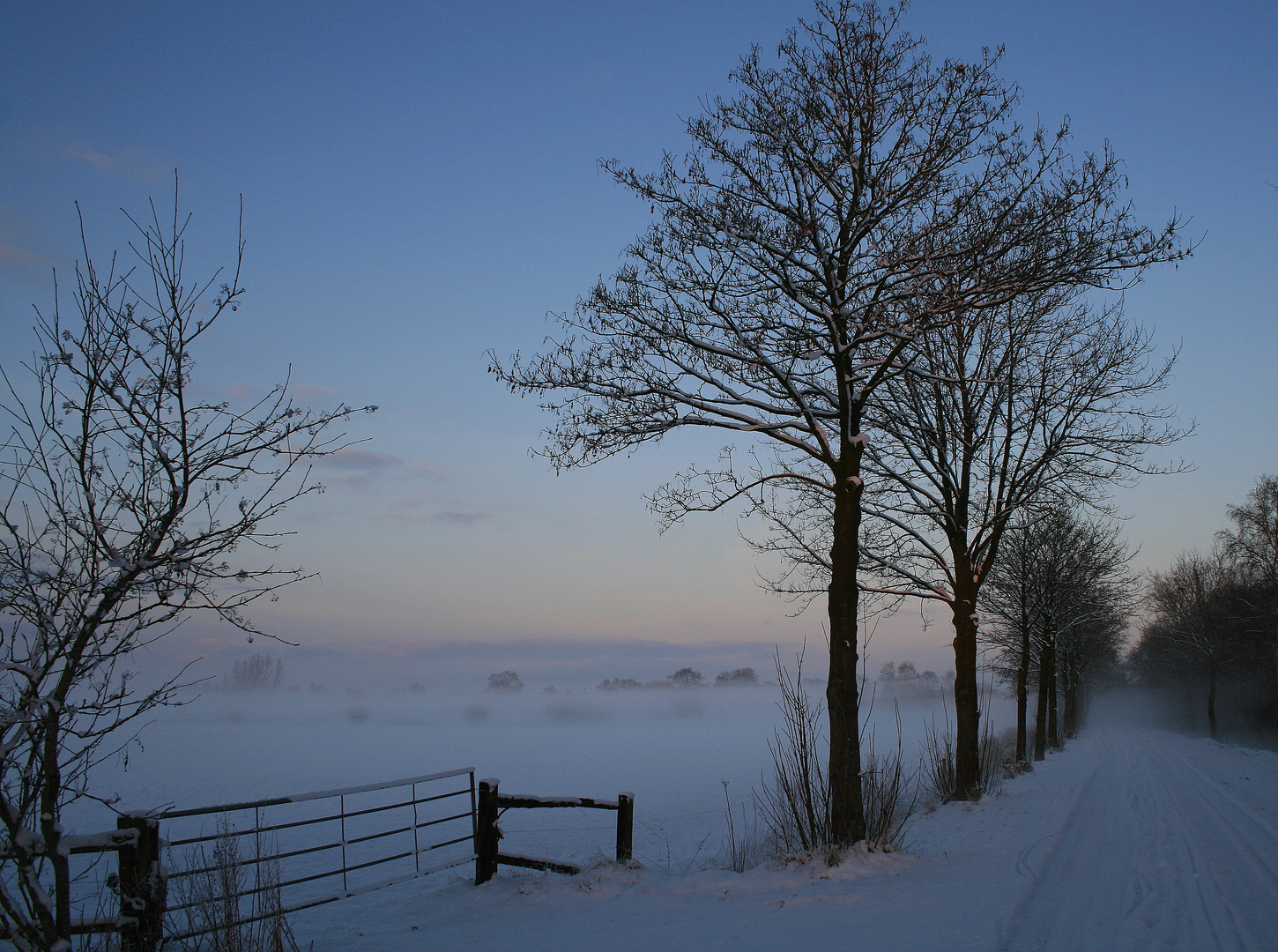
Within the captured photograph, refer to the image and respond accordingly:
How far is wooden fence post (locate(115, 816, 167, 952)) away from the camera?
14.5 ft

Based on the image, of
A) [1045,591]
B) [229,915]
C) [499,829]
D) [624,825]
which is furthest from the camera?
[1045,591]

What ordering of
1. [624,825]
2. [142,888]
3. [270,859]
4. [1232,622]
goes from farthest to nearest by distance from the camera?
[1232,622], [624,825], [270,859], [142,888]

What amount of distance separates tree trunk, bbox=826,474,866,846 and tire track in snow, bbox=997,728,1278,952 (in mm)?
1618

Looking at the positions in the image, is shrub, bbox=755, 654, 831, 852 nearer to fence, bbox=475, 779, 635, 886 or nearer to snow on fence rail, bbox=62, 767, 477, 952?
fence, bbox=475, 779, 635, 886

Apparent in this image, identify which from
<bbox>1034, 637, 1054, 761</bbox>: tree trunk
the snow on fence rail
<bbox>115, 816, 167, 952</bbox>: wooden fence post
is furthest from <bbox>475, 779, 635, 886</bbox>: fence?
<bbox>1034, 637, 1054, 761</bbox>: tree trunk

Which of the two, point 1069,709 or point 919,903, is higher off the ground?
point 919,903

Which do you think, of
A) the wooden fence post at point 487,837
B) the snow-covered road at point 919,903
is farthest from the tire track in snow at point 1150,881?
the wooden fence post at point 487,837

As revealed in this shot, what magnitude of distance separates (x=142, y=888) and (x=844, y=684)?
20.0ft

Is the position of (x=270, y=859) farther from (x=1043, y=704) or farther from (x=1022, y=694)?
(x=1043, y=704)

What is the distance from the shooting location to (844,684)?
24.6 ft

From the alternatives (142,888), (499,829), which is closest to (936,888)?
(499,829)

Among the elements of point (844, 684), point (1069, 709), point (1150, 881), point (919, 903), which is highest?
point (844, 684)

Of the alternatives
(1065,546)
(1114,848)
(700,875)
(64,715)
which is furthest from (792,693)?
(1065,546)

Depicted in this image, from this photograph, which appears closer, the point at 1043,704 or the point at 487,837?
the point at 487,837
